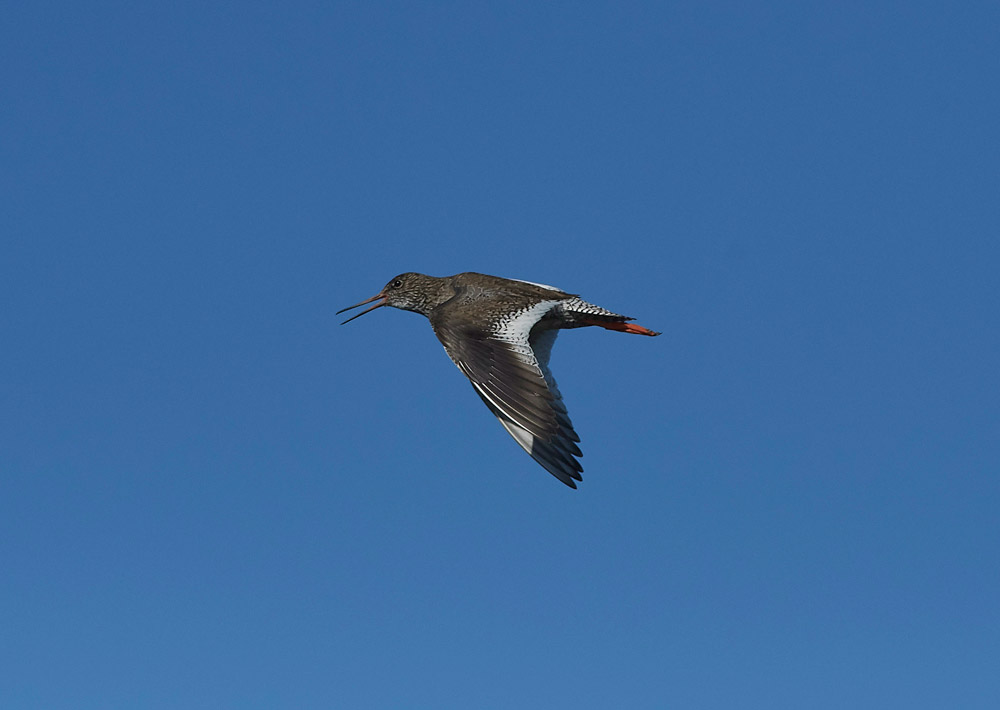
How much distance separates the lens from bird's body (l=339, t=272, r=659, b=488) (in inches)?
629

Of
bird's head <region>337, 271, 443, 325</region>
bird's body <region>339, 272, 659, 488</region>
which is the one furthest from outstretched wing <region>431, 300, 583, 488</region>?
bird's head <region>337, 271, 443, 325</region>

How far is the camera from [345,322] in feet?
74.9

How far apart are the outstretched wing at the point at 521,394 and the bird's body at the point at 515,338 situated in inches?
0.6

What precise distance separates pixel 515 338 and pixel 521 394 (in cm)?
144

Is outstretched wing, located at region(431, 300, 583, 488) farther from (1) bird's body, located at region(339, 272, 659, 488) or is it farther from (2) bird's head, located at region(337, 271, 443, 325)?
(2) bird's head, located at region(337, 271, 443, 325)

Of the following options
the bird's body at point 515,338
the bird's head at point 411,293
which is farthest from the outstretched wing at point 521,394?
the bird's head at point 411,293

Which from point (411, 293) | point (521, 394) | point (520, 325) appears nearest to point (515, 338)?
point (520, 325)

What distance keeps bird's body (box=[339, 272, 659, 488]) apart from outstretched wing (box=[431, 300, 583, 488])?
15 mm

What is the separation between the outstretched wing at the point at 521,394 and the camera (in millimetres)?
15883

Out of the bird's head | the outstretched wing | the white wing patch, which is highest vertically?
the bird's head

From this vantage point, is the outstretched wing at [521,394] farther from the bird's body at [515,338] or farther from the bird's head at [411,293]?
the bird's head at [411,293]

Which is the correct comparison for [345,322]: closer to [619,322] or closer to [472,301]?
[472,301]

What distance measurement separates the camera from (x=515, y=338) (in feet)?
56.2

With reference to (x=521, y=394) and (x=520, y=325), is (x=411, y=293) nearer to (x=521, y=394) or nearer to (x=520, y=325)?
(x=520, y=325)
